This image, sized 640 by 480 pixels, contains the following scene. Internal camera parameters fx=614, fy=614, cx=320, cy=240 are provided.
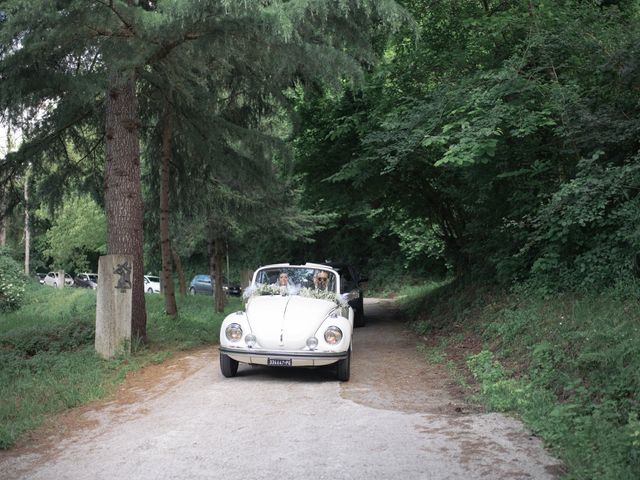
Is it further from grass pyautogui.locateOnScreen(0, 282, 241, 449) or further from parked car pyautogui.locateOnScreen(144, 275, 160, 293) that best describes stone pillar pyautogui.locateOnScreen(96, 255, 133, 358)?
parked car pyautogui.locateOnScreen(144, 275, 160, 293)

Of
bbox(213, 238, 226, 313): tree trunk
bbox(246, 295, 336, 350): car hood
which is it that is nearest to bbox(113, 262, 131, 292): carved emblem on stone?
bbox(246, 295, 336, 350): car hood

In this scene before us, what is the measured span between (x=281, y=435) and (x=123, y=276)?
523cm

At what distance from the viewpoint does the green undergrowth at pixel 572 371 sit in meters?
4.88

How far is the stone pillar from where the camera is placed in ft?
32.9

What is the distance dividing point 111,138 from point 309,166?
6.79 meters

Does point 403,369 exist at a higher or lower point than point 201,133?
lower

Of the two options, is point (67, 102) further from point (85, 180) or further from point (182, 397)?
point (182, 397)

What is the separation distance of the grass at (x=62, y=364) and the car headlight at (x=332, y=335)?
10.1 feet

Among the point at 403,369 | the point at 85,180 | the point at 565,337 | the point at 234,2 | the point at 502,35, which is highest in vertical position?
the point at 502,35

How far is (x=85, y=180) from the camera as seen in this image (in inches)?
577

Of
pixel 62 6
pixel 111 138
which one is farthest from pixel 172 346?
pixel 62 6

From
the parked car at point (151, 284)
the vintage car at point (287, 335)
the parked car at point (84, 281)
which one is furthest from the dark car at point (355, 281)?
the parked car at point (84, 281)

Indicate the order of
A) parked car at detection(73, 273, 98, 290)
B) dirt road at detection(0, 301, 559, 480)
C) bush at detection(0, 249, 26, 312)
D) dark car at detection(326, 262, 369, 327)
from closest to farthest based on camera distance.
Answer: dirt road at detection(0, 301, 559, 480) → dark car at detection(326, 262, 369, 327) → bush at detection(0, 249, 26, 312) → parked car at detection(73, 273, 98, 290)

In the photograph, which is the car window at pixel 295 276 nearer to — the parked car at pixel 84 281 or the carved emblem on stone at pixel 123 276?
the carved emblem on stone at pixel 123 276
